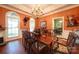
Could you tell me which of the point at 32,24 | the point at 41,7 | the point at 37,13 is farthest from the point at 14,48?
the point at 41,7

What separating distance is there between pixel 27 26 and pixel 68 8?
851 millimetres

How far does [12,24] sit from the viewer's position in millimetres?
2514

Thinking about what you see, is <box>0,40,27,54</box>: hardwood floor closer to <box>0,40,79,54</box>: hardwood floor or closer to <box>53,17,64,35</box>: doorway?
<box>0,40,79,54</box>: hardwood floor

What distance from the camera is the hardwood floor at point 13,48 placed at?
2464 mm

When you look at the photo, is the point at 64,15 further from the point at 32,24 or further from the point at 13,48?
the point at 13,48

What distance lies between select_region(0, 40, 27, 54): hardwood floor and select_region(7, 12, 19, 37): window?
0.52ft

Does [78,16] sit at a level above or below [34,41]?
above

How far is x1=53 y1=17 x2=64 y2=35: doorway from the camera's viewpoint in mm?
2480

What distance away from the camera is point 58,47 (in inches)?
96.8

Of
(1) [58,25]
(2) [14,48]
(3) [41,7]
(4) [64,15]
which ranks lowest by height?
(2) [14,48]

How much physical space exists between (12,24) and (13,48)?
464 mm
